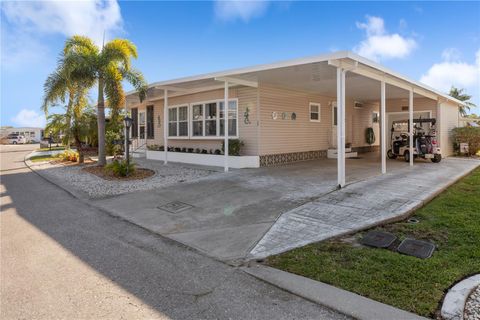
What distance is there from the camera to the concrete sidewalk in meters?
4.56

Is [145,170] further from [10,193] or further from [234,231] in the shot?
[234,231]

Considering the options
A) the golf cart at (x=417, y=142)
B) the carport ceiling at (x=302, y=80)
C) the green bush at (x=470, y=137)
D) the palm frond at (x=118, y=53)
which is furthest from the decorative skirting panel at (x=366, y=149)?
the palm frond at (x=118, y=53)

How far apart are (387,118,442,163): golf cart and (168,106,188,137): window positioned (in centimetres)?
933

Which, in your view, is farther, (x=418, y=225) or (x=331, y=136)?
(x=331, y=136)

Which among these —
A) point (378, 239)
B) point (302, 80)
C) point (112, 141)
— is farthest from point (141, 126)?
point (378, 239)

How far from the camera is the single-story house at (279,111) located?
9.26 m

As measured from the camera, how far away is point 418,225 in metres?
4.85

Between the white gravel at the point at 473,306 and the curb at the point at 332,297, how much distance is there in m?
0.43

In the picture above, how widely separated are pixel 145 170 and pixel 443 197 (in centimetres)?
908

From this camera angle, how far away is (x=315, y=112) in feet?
45.8

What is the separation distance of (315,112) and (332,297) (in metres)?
11.8

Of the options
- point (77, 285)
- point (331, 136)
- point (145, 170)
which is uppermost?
point (331, 136)

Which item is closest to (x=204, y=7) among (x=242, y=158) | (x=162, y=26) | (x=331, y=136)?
(x=162, y=26)

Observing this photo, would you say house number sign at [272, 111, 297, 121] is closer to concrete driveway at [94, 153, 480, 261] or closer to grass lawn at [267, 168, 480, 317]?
concrete driveway at [94, 153, 480, 261]
